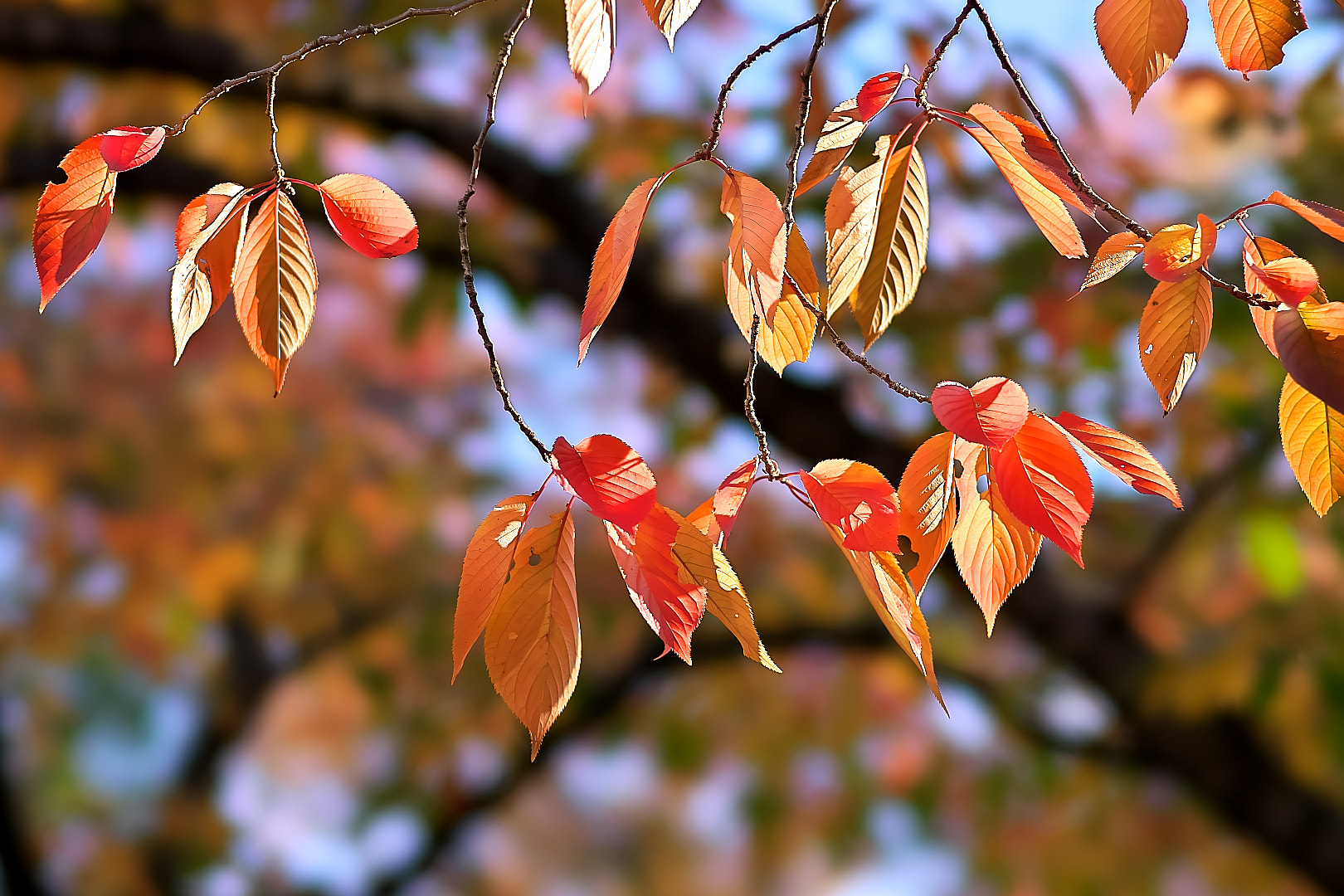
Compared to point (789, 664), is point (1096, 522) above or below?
above

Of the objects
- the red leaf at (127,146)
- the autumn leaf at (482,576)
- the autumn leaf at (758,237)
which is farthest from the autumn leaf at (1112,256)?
the red leaf at (127,146)

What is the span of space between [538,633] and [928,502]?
159 mm

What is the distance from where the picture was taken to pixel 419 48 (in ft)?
6.46

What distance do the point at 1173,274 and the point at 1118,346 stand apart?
1.49 m

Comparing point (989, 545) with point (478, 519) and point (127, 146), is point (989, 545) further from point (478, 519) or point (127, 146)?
point (478, 519)

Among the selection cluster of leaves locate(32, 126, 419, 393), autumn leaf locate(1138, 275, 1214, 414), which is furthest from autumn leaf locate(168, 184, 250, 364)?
autumn leaf locate(1138, 275, 1214, 414)

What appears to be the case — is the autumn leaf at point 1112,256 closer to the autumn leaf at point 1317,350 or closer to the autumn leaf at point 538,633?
the autumn leaf at point 1317,350

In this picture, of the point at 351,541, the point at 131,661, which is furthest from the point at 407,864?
the point at 131,661

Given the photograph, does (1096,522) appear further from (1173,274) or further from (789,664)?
(1173,274)

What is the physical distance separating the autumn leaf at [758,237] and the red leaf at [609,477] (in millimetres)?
71

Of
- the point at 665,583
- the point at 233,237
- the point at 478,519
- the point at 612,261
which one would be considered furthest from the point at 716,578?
the point at 478,519

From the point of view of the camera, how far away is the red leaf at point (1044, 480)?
342mm

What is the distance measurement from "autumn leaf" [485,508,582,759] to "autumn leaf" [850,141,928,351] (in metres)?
0.15

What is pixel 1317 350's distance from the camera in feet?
1.02
